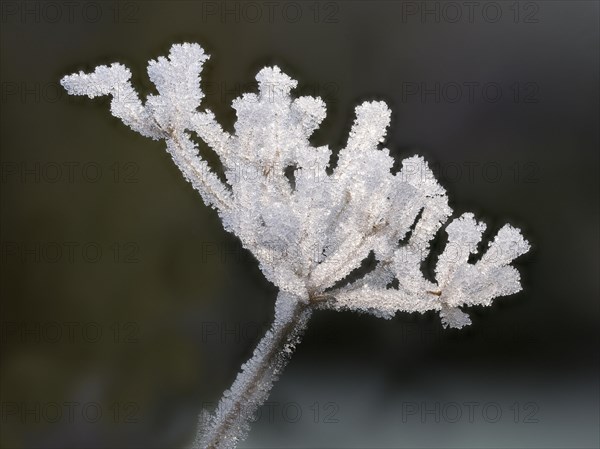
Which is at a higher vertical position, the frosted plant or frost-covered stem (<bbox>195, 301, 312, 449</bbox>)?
the frosted plant

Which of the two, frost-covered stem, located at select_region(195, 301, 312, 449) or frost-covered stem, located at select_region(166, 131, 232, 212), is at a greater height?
frost-covered stem, located at select_region(166, 131, 232, 212)

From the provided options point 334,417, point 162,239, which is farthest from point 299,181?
point 162,239

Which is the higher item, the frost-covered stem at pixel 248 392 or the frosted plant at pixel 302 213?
the frosted plant at pixel 302 213

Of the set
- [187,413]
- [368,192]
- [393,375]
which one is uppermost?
[393,375]

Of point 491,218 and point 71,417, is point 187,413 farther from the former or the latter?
point 491,218
